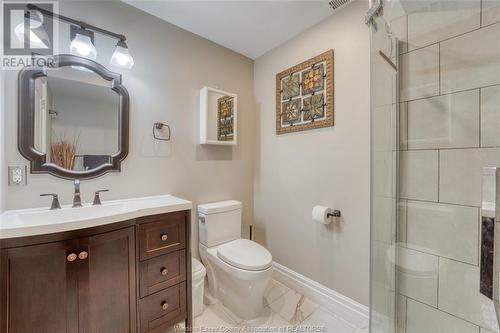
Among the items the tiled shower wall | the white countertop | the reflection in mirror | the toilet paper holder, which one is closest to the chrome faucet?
the white countertop

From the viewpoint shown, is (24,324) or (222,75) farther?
(222,75)

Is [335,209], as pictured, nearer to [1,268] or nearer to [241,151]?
[241,151]

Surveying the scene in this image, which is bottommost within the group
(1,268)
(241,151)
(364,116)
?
(1,268)

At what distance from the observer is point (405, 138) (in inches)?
48.1

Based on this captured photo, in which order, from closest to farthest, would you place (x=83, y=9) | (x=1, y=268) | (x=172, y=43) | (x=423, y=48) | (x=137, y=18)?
1. (x=1, y=268)
2. (x=423, y=48)
3. (x=83, y=9)
4. (x=137, y=18)
5. (x=172, y=43)

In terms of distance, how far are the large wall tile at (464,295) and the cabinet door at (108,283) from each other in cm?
167

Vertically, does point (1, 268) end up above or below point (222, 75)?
below

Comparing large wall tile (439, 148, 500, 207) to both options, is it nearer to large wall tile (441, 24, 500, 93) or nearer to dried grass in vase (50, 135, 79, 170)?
large wall tile (441, 24, 500, 93)

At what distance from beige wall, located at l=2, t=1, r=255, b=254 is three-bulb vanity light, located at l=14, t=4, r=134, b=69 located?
0.20 feet

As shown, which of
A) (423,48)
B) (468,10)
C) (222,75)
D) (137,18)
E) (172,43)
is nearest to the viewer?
(468,10)

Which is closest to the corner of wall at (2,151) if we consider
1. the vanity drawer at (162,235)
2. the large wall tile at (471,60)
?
the vanity drawer at (162,235)

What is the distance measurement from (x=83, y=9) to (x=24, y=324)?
71.8 inches

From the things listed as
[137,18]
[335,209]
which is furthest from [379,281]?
[137,18]

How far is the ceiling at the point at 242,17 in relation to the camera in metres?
1.56
